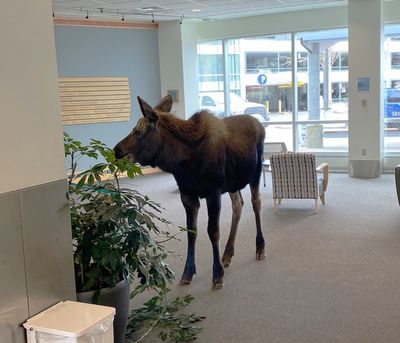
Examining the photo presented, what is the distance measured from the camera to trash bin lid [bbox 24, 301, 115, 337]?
2.24m

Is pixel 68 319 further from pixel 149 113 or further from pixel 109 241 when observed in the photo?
pixel 149 113

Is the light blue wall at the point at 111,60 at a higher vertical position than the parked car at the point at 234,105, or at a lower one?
higher

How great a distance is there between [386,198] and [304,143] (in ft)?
11.8

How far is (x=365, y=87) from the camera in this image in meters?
9.48

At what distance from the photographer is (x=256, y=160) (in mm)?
5145

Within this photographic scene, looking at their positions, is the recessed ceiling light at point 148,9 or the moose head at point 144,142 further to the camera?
the recessed ceiling light at point 148,9

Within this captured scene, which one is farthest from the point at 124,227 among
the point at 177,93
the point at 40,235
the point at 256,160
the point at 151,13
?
the point at 177,93

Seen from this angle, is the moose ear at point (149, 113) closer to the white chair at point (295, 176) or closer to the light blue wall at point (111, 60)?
the white chair at point (295, 176)

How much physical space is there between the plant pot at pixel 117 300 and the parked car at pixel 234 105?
8658 mm

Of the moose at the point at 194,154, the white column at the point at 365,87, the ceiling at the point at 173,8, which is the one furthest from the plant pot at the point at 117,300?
the white column at the point at 365,87

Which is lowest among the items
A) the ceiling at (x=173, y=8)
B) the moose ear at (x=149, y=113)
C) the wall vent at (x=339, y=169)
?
the wall vent at (x=339, y=169)

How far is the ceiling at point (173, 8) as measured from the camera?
848 cm

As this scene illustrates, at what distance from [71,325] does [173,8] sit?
785 centimetres

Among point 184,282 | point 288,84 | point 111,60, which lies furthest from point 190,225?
point 288,84
